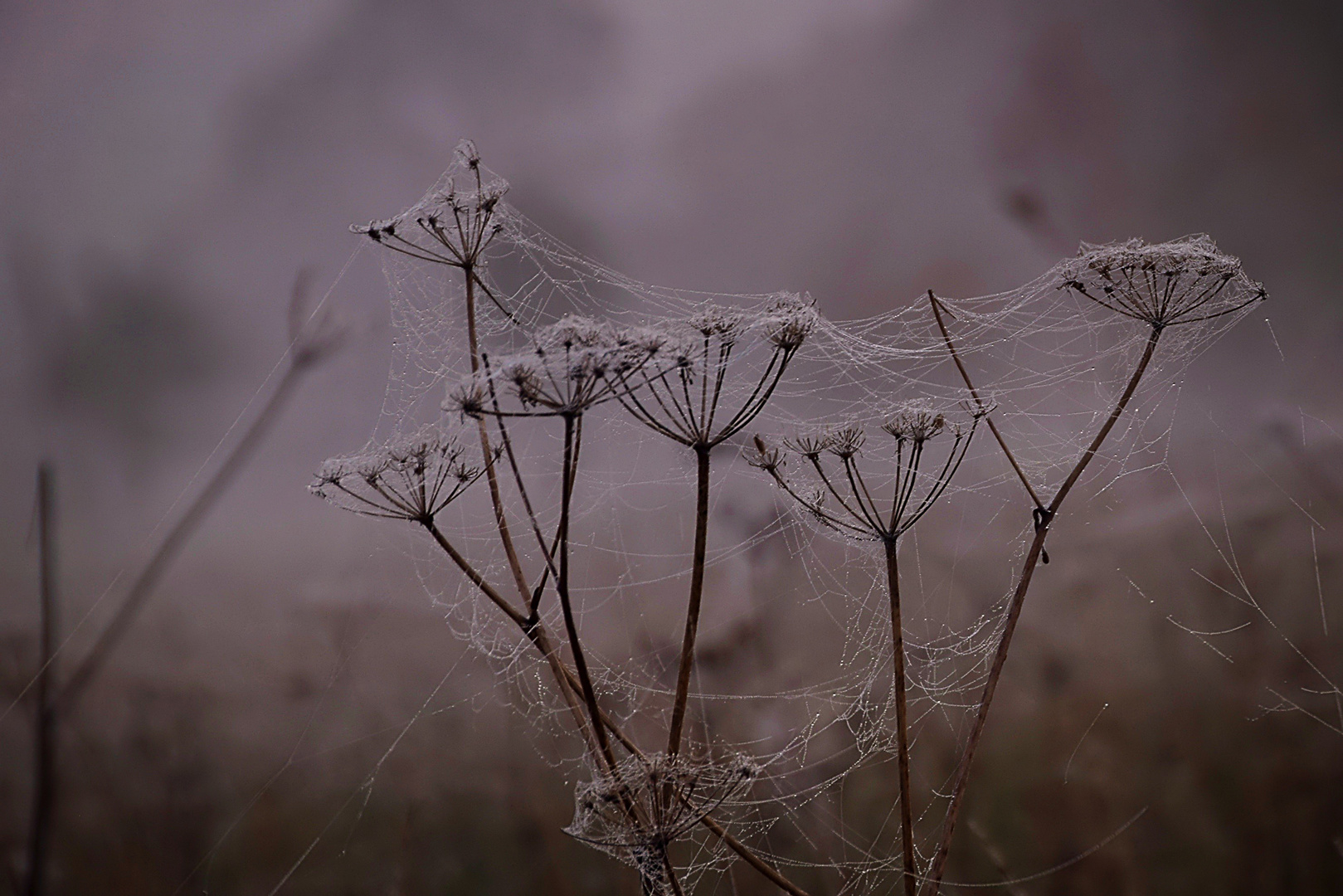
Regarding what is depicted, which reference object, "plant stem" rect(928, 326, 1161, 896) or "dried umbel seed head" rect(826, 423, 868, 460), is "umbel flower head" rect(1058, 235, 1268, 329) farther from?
"dried umbel seed head" rect(826, 423, 868, 460)

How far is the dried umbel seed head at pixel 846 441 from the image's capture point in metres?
0.78

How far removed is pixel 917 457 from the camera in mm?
749

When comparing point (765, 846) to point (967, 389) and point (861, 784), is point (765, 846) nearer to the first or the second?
point (861, 784)

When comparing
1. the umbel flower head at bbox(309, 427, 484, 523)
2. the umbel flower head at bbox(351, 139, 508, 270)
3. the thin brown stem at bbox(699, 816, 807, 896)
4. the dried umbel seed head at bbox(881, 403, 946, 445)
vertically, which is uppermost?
the umbel flower head at bbox(351, 139, 508, 270)

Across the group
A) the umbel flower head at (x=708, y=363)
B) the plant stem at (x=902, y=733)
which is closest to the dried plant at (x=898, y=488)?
the plant stem at (x=902, y=733)

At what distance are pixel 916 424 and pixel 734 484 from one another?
0.51 m

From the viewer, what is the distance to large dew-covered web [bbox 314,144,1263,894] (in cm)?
70

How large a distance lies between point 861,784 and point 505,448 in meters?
0.84

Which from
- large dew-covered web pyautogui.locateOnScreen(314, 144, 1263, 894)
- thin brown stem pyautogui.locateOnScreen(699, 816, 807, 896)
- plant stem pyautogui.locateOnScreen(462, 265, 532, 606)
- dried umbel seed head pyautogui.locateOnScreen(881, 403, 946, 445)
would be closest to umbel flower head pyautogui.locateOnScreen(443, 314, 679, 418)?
large dew-covered web pyautogui.locateOnScreen(314, 144, 1263, 894)

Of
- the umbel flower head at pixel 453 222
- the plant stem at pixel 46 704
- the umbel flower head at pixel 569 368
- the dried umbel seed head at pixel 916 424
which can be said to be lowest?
the plant stem at pixel 46 704

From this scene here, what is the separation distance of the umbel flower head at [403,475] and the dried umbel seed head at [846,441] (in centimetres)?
34

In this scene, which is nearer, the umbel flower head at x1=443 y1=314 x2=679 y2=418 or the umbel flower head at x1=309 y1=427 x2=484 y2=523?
the umbel flower head at x1=443 y1=314 x2=679 y2=418

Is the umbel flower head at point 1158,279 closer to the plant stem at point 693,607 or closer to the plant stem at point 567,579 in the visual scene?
the plant stem at point 693,607

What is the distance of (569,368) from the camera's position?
642 millimetres
